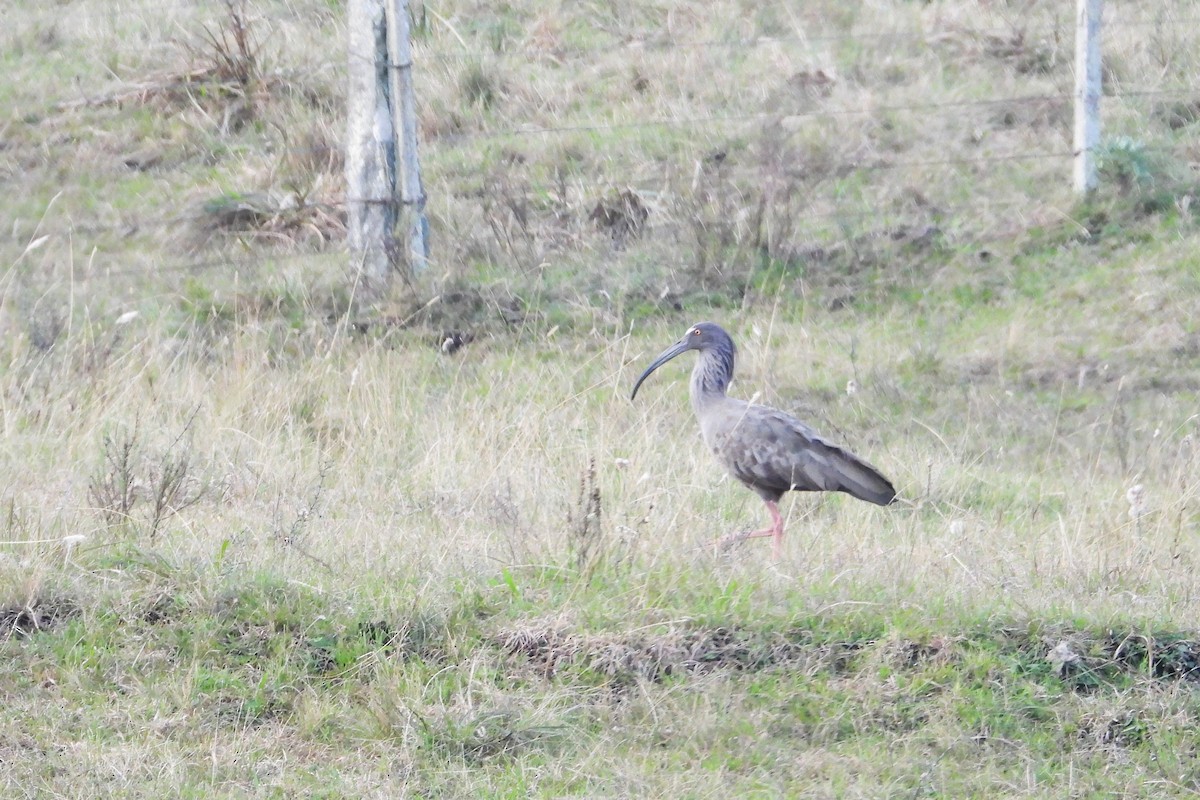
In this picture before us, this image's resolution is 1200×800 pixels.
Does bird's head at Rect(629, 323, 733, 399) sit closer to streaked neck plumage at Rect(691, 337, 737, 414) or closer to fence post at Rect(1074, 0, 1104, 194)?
streaked neck plumage at Rect(691, 337, 737, 414)

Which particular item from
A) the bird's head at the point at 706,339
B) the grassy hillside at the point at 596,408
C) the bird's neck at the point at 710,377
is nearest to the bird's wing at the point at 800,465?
the grassy hillside at the point at 596,408

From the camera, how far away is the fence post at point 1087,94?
10.4 m

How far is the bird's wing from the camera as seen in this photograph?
648cm

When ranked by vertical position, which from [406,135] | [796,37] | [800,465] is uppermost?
[796,37]

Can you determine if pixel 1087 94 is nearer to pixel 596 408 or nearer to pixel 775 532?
pixel 596 408

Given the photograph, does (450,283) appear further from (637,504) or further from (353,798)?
(353,798)

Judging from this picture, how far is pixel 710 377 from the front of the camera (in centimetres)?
736

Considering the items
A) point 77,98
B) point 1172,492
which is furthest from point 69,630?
point 77,98

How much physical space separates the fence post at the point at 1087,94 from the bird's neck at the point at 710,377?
14.5ft

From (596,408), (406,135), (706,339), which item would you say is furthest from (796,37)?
(706,339)

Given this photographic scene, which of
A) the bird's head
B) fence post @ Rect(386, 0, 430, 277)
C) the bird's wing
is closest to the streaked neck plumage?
the bird's head

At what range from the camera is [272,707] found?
4.39 metres

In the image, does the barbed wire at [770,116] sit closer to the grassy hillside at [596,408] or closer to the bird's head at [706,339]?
the grassy hillside at [596,408]

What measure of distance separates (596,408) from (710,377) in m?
1.25
